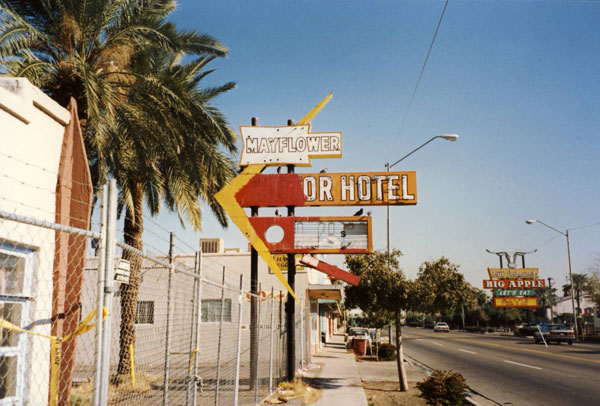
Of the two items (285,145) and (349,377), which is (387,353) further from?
(285,145)

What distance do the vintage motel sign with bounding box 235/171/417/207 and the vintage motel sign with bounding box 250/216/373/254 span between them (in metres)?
0.45

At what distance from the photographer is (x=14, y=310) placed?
578 cm

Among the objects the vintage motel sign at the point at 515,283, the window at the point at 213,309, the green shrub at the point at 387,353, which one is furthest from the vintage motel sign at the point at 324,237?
the vintage motel sign at the point at 515,283

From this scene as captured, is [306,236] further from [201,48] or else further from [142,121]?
[201,48]

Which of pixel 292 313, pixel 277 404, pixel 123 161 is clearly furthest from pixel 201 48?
pixel 277 404

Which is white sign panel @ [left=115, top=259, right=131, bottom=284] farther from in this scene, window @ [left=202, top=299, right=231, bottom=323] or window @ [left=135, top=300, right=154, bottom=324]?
window @ [left=202, top=299, right=231, bottom=323]

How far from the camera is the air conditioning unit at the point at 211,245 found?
3081 centimetres

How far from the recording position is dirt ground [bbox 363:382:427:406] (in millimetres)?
12328

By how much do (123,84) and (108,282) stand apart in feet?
31.2

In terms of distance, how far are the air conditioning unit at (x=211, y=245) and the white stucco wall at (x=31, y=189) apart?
2382 centimetres

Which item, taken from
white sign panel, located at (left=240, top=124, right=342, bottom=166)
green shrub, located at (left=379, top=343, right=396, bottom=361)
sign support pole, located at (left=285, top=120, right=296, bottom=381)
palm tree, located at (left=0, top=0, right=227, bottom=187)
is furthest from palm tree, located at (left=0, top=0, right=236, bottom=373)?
green shrub, located at (left=379, top=343, right=396, bottom=361)

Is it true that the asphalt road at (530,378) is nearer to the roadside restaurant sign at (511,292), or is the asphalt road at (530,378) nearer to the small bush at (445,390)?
the small bush at (445,390)

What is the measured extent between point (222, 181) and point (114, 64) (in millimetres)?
3979

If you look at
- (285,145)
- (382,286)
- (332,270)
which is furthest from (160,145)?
(382,286)
